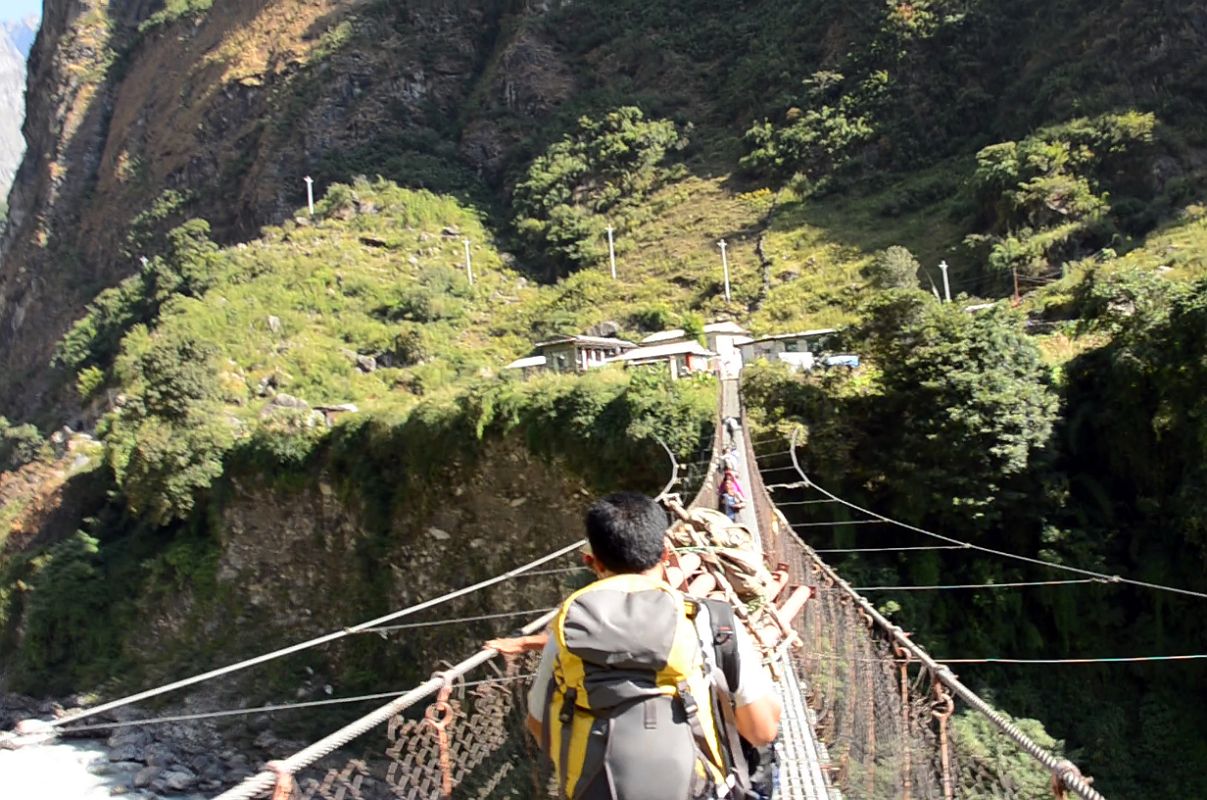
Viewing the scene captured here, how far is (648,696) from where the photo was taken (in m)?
1.23

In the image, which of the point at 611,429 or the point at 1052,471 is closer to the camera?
the point at 1052,471

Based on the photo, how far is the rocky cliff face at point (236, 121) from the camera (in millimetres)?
30906

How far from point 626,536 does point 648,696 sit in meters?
0.24

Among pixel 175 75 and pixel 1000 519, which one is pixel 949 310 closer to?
pixel 1000 519

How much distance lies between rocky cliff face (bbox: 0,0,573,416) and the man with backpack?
97.5 ft

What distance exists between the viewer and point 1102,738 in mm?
7277

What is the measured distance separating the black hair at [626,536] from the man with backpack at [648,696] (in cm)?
5

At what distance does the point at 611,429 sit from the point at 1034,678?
4250mm

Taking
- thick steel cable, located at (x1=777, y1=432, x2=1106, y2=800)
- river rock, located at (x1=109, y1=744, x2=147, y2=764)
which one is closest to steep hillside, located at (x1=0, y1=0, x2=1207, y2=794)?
river rock, located at (x1=109, y1=744, x2=147, y2=764)

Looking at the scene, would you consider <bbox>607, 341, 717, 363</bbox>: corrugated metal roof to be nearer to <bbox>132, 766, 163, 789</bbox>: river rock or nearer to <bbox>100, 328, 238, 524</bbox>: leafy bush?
<bbox>100, 328, 238, 524</bbox>: leafy bush

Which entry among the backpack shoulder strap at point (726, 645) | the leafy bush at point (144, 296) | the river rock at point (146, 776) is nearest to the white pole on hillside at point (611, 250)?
the leafy bush at point (144, 296)

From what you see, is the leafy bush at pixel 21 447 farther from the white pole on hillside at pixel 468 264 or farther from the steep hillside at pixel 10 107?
the steep hillside at pixel 10 107

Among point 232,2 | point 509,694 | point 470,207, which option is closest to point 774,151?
point 470,207

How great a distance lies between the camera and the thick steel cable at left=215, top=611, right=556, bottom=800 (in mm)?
1261
